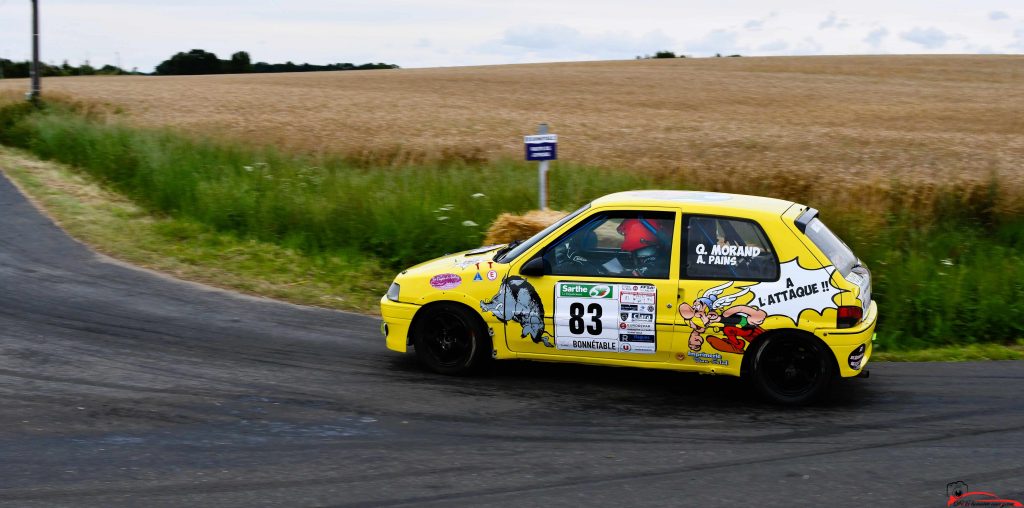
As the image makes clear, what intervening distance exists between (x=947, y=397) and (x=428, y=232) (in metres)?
6.92

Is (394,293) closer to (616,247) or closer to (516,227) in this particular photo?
(616,247)

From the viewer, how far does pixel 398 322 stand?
8.49 meters

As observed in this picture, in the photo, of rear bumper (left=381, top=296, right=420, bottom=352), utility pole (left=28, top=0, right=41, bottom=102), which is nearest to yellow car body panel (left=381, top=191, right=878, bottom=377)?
rear bumper (left=381, top=296, right=420, bottom=352)

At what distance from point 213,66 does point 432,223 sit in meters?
80.0

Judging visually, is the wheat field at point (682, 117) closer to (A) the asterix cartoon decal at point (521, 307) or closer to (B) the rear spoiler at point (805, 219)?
(B) the rear spoiler at point (805, 219)

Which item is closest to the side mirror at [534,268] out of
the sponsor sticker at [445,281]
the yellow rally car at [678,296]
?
the yellow rally car at [678,296]

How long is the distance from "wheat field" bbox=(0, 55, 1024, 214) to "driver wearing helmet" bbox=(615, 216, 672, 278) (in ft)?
25.9

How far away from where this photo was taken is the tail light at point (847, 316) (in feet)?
24.4

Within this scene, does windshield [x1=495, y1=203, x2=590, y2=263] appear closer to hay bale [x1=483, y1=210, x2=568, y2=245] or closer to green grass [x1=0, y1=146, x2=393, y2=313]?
hay bale [x1=483, y1=210, x2=568, y2=245]

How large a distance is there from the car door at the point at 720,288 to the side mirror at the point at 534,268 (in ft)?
3.48

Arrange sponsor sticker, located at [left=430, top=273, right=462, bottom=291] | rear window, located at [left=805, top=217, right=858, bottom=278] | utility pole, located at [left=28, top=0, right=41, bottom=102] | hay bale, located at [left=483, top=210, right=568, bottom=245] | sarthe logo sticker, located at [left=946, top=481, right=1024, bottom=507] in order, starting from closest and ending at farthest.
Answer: sarthe logo sticker, located at [left=946, top=481, right=1024, bottom=507] → rear window, located at [left=805, top=217, right=858, bottom=278] → sponsor sticker, located at [left=430, top=273, right=462, bottom=291] → hay bale, located at [left=483, top=210, right=568, bottom=245] → utility pole, located at [left=28, top=0, right=41, bottom=102]

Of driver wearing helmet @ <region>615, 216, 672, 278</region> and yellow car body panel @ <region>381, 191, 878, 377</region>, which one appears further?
driver wearing helmet @ <region>615, 216, 672, 278</region>

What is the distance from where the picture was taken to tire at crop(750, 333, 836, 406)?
7566 millimetres

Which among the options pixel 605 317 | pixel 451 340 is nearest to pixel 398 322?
pixel 451 340
